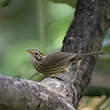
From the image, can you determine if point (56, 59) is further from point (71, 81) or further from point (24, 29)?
point (24, 29)

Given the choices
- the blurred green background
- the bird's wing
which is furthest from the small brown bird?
the blurred green background

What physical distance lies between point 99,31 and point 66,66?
39 centimetres

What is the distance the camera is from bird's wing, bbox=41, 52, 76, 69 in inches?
134

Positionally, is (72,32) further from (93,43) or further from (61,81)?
(61,81)

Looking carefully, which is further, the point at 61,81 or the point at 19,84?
the point at 61,81

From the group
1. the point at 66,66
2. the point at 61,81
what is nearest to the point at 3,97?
the point at 61,81

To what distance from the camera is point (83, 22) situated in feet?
11.7

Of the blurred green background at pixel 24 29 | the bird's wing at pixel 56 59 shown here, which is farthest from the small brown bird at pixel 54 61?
the blurred green background at pixel 24 29

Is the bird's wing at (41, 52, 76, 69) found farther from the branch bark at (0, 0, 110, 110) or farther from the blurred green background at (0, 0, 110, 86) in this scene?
the blurred green background at (0, 0, 110, 86)

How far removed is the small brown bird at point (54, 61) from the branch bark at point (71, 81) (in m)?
0.07

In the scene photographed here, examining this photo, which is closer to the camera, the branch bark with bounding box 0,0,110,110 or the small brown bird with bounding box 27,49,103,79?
the branch bark with bounding box 0,0,110,110

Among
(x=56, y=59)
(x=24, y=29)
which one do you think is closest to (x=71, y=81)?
(x=56, y=59)

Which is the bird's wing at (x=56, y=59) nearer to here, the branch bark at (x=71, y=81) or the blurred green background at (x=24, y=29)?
the branch bark at (x=71, y=81)

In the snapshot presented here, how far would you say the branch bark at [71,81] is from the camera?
208 centimetres
